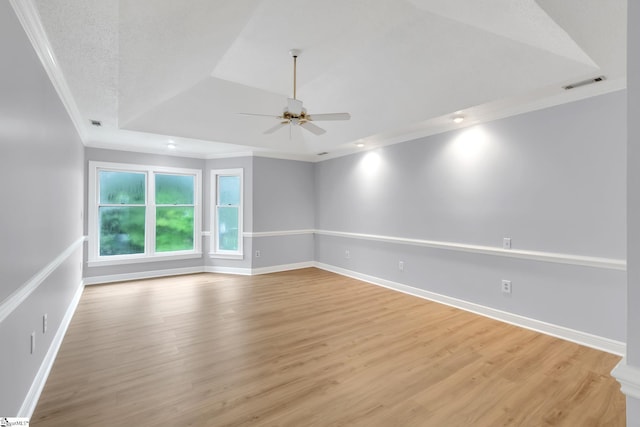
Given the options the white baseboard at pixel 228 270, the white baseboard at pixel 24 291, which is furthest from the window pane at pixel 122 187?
the white baseboard at pixel 24 291

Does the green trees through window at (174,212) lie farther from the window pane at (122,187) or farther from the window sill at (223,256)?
the window sill at (223,256)

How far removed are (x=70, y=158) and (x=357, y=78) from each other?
11.5ft

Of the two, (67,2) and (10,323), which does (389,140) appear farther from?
(10,323)

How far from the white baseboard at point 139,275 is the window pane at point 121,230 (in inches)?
15.8

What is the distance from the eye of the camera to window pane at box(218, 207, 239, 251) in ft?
19.4

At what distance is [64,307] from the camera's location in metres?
3.13

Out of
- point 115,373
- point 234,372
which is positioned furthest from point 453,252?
point 115,373

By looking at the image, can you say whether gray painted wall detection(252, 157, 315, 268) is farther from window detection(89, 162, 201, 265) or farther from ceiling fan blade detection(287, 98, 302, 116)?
ceiling fan blade detection(287, 98, 302, 116)

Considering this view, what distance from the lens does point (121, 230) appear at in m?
5.19

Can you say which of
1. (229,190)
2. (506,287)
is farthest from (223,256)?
(506,287)

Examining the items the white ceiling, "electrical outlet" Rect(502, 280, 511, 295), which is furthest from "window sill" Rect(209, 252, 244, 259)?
"electrical outlet" Rect(502, 280, 511, 295)

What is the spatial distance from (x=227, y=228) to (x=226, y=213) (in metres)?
0.31

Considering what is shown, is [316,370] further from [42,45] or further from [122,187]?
[122,187]

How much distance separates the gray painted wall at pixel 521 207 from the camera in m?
2.69
